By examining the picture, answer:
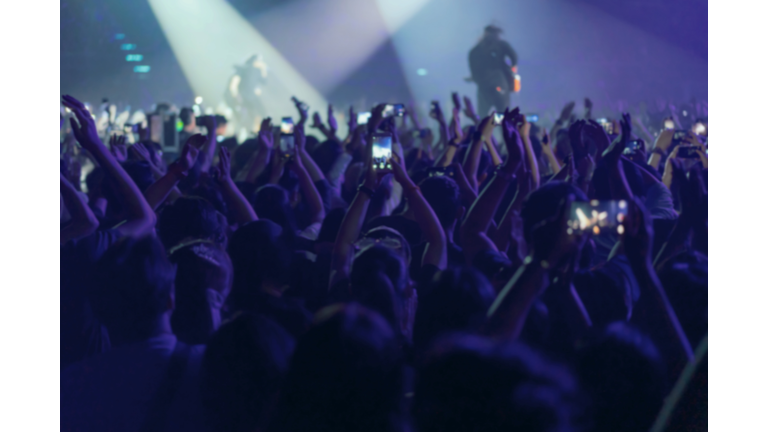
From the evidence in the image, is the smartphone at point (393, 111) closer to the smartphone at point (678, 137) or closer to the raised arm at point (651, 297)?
the smartphone at point (678, 137)

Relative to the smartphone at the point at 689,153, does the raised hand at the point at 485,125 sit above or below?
above

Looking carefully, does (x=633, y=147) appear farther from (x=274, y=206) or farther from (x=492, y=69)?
(x=492, y=69)

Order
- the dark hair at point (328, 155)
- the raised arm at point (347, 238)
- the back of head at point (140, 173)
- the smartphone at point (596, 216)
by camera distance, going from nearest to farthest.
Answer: the smartphone at point (596, 216), the raised arm at point (347, 238), the back of head at point (140, 173), the dark hair at point (328, 155)

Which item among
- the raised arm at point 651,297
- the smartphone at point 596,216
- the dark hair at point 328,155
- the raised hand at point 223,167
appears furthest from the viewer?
the dark hair at point 328,155

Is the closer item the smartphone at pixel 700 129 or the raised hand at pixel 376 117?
the raised hand at pixel 376 117

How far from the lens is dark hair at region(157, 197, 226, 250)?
1.95 meters

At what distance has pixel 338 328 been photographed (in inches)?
45.9

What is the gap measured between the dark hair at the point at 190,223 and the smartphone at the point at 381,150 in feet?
2.88

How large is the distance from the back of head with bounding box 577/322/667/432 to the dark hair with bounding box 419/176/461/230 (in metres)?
1.27

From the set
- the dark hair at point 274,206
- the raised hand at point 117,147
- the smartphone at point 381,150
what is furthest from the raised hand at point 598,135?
the raised hand at point 117,147

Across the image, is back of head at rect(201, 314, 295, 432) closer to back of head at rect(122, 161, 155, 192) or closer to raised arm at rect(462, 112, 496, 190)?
back of head at rect(122, 161, 155, 192)

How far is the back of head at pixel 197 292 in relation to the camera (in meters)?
1.71

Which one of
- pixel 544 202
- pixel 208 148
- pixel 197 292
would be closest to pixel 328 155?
Answer: pixel 208 148

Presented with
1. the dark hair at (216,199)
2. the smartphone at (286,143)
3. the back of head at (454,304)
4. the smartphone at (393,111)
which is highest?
the smartphone at (393,111)
